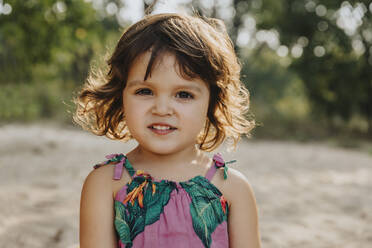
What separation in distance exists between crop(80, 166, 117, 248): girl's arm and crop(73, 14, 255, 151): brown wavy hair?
45 centimetres

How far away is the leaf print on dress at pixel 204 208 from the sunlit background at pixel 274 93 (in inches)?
29.6

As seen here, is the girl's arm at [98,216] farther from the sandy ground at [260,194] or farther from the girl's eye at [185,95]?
the sandy ground at [260,194]

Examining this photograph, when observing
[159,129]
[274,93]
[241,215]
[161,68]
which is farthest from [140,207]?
[274,93]

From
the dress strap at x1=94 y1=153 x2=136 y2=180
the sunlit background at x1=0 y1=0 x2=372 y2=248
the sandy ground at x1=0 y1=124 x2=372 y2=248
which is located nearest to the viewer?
the dress strap at x1=94 y1=153 x2=136 y2=180

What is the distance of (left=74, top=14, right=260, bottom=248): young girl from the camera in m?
1.67

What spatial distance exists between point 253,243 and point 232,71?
802 millimetres

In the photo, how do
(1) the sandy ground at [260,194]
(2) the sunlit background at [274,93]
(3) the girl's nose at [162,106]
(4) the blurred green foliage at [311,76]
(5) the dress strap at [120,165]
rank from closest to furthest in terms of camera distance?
(3) the girl's nose at [162,106]
(5) the dress strap at [120,165]
(1) the sandy ground at [260,194]
(2) the sunlit background at [274,93]
(4) the blurred green foliage at [311,76]

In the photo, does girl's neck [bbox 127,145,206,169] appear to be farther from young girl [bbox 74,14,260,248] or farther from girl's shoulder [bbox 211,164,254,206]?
girl's shoulder [bbox 211,164,254,206]

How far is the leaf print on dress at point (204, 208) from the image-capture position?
5.54 ft

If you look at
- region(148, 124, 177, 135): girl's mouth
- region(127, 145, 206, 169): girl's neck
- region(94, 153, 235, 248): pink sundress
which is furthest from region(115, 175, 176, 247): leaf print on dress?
region(148, 124, 177, 135): girl's mouth

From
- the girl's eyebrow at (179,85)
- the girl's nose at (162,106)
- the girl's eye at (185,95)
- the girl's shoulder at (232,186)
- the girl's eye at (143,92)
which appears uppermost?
the girl's eyebrow at (179,85)

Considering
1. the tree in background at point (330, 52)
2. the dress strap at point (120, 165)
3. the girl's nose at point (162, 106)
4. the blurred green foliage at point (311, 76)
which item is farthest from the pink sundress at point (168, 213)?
the tree in background at point (330, 52)

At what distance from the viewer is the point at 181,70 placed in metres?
1.67

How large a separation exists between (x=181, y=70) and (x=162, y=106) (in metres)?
0.17
